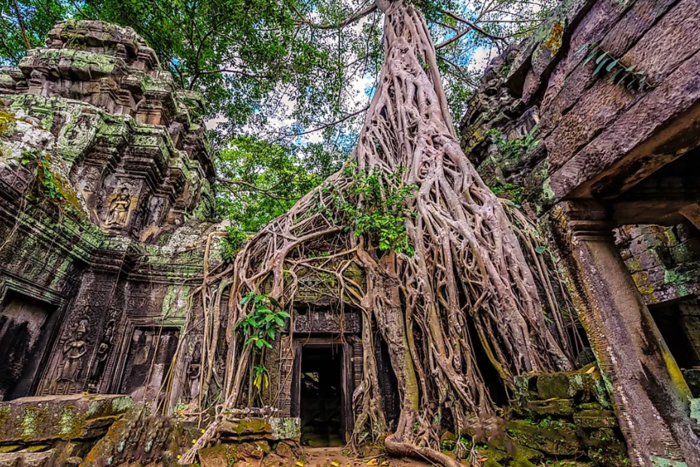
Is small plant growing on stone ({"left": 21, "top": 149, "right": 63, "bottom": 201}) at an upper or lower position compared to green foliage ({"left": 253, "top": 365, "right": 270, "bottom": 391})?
upper

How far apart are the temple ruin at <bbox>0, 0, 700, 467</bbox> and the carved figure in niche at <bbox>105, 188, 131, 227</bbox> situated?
0.03 m

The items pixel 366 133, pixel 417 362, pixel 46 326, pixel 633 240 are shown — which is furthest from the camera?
pixel 366 133

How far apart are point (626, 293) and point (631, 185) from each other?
475 millimetres

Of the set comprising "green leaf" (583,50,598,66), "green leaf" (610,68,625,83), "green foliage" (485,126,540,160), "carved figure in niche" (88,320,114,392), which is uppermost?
"green foliage" (485,126,540,160)

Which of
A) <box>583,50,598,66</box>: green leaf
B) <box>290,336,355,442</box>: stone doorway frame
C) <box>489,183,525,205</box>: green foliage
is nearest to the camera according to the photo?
<box>583,50,598,66</box>: green leaf

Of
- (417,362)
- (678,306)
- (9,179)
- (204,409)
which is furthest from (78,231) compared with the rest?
Result: (678,306)

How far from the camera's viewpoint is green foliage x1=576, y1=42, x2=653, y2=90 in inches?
49.3

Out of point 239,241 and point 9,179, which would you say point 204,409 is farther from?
point 9,179

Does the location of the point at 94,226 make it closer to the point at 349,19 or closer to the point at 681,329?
the point at 681,329

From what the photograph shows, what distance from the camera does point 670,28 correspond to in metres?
1.18

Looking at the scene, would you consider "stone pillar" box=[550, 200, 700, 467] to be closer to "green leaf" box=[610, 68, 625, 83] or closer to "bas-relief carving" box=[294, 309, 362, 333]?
"green leaf" box=[610, 68, 625, 83]

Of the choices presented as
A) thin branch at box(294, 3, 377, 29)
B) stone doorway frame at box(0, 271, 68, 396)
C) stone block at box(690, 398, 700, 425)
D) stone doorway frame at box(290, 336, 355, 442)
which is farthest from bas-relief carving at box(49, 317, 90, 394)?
thin branch at box(294, 3, 377, 29)

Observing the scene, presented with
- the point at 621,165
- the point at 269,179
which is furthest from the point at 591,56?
the point at 269,179

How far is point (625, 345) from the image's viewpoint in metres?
1.42
